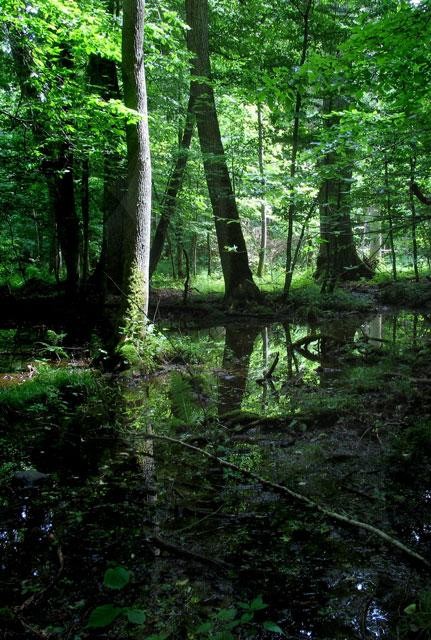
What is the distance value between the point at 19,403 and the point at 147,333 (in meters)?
2.76

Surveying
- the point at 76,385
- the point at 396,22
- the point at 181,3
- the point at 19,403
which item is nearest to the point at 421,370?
the point at 396,22

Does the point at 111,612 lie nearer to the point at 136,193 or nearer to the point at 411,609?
the point at 411,609

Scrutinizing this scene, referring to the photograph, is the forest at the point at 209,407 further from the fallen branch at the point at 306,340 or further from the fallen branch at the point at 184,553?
the fallen branch at the point at 306,340

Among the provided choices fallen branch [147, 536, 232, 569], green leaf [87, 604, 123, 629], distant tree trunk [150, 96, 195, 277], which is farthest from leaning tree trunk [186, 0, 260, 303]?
green leaf [87, 604, 123, 629]

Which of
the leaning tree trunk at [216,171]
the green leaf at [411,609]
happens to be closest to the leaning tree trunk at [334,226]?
the leaning tree trunk at [216,171]

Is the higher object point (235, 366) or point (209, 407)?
point (235, 366)

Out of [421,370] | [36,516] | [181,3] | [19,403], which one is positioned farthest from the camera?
[181,3]

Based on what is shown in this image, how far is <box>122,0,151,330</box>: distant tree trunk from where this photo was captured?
7.78 metres

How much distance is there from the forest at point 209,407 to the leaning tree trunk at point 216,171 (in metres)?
0.09

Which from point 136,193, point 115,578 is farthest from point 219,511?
point 136,193

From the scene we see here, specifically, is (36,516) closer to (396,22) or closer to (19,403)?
(19,403)

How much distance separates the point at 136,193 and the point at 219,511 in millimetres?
6105

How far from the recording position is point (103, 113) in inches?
302

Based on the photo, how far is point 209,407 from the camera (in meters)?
5.86
